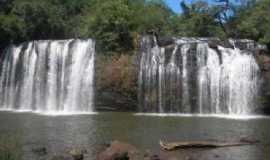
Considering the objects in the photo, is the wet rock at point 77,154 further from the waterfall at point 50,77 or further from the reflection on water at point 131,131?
the waterfall at point 50,77

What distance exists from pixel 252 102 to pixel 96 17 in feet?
50.9

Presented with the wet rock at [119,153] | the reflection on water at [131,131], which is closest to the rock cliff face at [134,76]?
the reflection on water at [131,131]

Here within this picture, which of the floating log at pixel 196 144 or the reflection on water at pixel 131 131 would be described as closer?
the reflection on water at pixel 131 131

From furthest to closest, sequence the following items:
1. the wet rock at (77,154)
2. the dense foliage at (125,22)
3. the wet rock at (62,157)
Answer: the dense foliage at (125,22) < the wet rock at (77,154) < the wet rock at (62,157)

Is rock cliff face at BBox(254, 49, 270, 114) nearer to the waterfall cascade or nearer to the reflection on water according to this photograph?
the waterfall cascade

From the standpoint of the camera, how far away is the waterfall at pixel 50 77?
51.8 metres

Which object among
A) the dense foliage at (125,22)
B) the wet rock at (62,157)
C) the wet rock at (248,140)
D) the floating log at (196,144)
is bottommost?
the wet rock at (62,157)

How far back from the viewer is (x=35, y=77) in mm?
53094

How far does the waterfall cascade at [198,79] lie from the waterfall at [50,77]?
4.92 m

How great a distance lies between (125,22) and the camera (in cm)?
5459

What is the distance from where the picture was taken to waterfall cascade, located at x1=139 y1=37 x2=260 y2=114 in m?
48.7

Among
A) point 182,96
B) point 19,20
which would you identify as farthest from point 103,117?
point 19,20

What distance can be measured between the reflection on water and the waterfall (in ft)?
20.0

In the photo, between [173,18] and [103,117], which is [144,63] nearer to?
[103,117]
